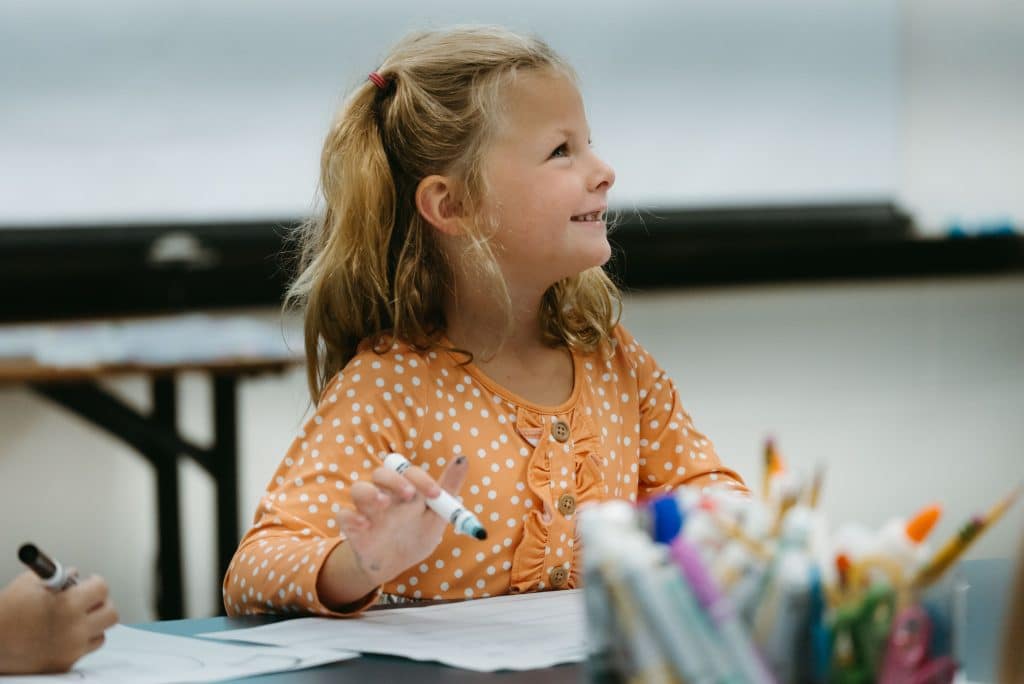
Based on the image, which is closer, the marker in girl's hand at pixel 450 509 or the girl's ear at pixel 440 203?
the marker in girl's hand at pixel 450 509

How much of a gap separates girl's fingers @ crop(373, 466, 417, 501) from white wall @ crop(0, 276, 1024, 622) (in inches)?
94.6

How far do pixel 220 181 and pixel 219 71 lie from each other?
26 centimetres

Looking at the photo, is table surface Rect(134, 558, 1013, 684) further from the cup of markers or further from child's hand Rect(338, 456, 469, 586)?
the cup of markers

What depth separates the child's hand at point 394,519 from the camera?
882 mm

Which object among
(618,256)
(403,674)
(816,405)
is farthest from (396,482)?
(816,405)

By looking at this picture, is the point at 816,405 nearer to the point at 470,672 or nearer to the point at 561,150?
the point at 561,150

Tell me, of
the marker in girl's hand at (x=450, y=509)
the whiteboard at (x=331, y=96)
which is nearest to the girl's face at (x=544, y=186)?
the marker in girl's hand at (x=450, y=509)

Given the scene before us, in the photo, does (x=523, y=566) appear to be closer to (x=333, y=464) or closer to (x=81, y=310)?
(x=333, y=464)

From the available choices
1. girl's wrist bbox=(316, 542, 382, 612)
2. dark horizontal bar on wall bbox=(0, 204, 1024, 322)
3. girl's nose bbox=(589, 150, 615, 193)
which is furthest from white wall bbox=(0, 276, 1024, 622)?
girl's wrist bbox=(316, 542, 382, 612)

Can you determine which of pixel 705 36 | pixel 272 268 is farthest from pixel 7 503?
pixel 705 36

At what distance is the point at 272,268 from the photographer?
3074mm

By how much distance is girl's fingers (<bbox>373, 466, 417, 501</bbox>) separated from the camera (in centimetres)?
88

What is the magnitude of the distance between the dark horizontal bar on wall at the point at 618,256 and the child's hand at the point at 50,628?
1868 millimetres

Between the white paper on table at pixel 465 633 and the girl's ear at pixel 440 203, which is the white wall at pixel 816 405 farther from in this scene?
the white paper on table at pixel 465 633
